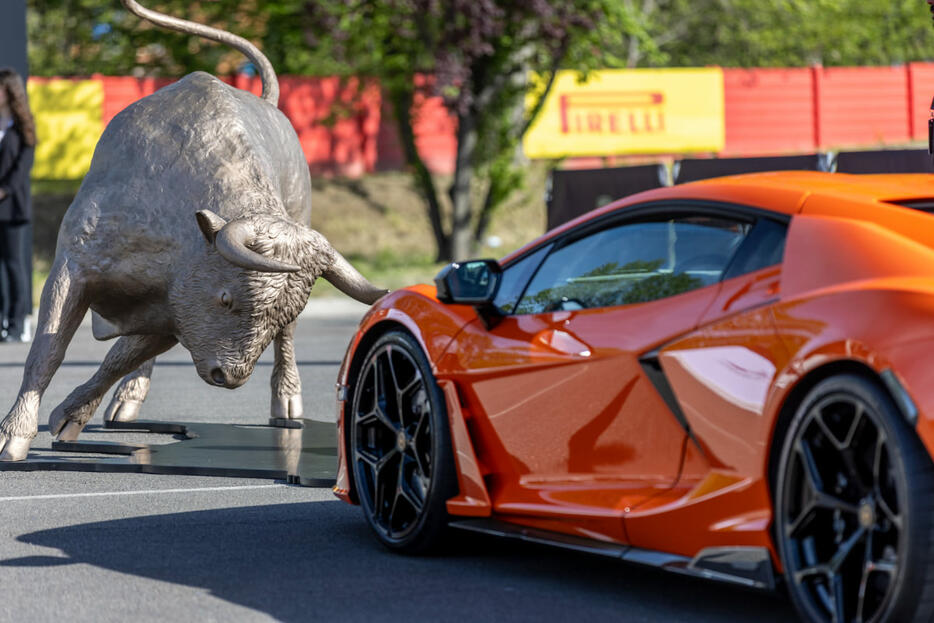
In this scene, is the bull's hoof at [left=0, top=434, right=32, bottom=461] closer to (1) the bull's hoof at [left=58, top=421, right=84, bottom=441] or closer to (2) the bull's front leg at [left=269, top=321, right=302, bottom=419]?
(1) the bull's hoof at [left=58, top=421, right=84, bottom=441]

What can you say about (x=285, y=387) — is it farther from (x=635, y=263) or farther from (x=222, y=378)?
(x=635, y=263)

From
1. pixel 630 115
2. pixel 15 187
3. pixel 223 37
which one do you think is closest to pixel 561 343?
pixel 223 37

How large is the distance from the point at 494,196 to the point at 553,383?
21666mm

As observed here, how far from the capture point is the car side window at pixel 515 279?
5.89m

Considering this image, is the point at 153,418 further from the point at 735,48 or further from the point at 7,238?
the point at 735,48

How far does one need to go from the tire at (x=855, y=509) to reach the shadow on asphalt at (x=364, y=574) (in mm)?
616

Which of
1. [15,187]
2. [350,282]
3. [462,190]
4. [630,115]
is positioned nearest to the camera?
[350,282]

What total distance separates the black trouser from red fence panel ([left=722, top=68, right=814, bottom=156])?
20738 mm

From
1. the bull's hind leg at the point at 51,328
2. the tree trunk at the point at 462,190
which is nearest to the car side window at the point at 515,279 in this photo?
the bull's hind leg at the point at 51,328

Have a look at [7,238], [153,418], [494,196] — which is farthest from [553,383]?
[494,196]

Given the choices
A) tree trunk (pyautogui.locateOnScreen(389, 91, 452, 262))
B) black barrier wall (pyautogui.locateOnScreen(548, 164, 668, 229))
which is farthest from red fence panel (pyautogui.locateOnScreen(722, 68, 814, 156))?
black barrier wall (pyautogui.locateOnScreen(548, 164, 668, 229))

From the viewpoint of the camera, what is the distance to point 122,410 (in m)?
10.4

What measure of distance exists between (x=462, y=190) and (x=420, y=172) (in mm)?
778

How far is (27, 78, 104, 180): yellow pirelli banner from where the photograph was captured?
2802 centimetres
